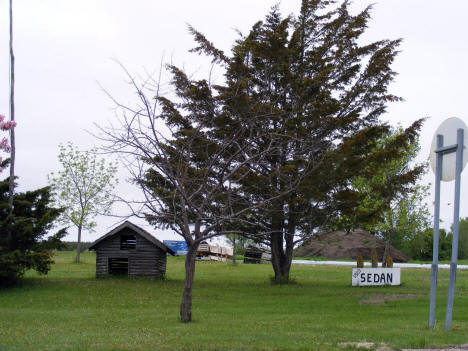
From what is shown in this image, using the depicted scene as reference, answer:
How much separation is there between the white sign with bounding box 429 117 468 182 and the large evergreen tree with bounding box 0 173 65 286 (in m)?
19.2

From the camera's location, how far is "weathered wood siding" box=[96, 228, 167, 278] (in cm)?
2958

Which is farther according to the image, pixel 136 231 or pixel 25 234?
pixel 136 231

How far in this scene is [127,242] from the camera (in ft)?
99.6

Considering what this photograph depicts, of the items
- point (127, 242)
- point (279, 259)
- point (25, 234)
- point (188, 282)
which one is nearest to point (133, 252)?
point (127, 242)

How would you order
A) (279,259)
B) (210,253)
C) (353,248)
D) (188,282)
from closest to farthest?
(188,282) → (279,259) → (210,253) → (353,248)

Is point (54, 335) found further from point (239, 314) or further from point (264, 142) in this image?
point (264, 142)

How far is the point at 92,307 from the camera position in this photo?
1859cm

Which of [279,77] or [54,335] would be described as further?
[279,77]

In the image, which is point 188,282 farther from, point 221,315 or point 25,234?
point 25,234

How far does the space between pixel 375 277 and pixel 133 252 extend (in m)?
12.4

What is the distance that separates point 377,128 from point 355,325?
1366 centimetres

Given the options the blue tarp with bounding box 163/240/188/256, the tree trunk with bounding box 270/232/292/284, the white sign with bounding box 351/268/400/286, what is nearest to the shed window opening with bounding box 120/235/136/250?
the tree trunk with bounding box 270/232/292/284

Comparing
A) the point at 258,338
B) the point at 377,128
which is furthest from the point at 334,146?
the point at 258,338

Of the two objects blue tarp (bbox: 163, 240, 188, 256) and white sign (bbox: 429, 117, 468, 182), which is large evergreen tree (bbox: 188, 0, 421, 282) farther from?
blue tarp (bbox: 163, 240, 188, 256)
